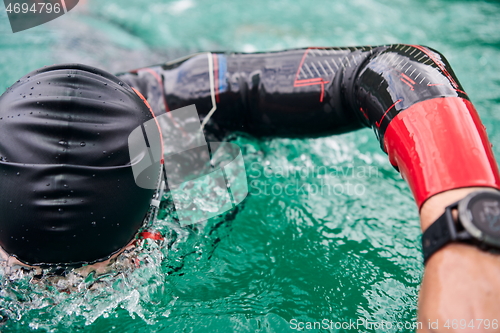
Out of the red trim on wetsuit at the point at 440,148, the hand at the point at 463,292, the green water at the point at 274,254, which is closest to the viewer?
the hand at the point at 463,292

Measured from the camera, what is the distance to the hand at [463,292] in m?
0.99

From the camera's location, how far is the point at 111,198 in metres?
1.57

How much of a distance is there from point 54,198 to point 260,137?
1.28m

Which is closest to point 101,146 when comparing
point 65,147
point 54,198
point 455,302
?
point 65,147

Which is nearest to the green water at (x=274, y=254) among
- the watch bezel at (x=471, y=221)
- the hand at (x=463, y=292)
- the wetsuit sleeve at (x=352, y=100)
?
the wetsuit sleeve at (x=352, y=100)

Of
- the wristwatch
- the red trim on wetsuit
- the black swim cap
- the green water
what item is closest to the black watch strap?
the wristwatch

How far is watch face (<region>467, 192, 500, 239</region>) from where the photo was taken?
1005 millimetres

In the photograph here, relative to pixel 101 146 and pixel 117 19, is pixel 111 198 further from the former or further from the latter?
pixel 117 19

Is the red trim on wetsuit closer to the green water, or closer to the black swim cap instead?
the green water

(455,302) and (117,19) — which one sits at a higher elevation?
(455,302)

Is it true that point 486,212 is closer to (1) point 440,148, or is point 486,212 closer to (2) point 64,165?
(1) point 440,148

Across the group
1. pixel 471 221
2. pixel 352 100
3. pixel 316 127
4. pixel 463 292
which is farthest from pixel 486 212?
pixel 316 127

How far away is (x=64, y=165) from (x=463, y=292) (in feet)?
4.60

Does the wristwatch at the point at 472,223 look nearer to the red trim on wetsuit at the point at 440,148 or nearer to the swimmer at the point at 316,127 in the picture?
the swimmer at the point at 316,127
